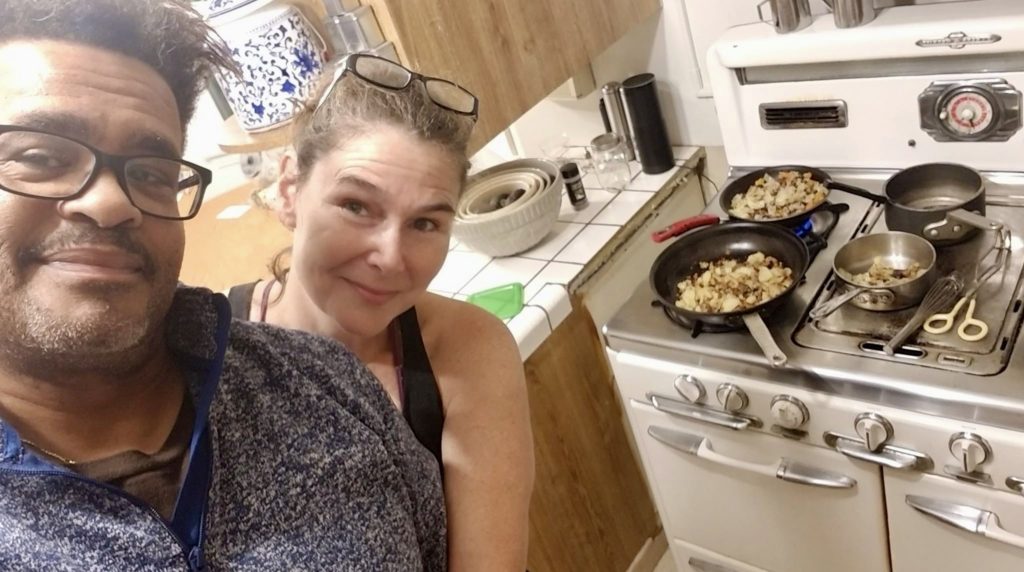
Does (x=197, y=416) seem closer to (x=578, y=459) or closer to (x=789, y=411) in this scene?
(x=789, y=411)

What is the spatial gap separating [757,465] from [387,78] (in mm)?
890

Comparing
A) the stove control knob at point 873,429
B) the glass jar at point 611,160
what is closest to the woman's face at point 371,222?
the stove control knob at point 873,429

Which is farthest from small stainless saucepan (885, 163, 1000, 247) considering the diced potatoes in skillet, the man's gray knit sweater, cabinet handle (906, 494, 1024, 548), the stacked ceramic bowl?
the man's gray knit sweater

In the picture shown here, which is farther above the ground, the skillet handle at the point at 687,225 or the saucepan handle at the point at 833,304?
the skillet handle at the point at 687,225

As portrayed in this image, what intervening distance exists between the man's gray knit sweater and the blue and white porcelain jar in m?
0.47

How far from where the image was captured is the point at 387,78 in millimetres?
811

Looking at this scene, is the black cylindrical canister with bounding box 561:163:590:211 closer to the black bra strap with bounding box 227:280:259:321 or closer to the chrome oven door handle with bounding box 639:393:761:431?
the chrome oven door handle with bounding box 639:393:761:431

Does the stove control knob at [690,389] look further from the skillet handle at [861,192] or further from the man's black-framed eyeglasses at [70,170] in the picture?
the man's black-framed eyeglasses at [70,170]

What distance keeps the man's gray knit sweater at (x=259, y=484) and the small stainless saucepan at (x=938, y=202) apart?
89 centimetres

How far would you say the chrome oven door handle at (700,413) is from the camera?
1215mm

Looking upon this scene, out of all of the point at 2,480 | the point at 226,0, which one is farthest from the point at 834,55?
the point at 2,480

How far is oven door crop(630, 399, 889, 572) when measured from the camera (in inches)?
46.7

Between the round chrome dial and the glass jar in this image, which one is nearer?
the round chrome dial

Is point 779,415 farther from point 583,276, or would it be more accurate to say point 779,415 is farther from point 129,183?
point 129,183
